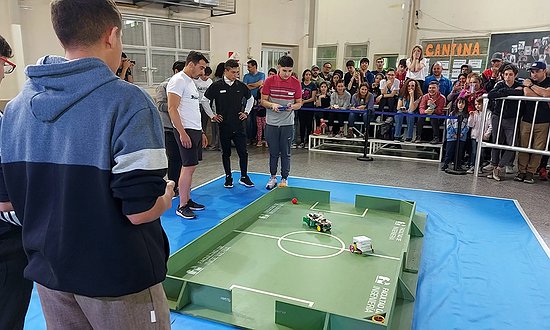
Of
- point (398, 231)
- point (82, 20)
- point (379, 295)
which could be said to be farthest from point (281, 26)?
point (82, 20)

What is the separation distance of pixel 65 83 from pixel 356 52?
1197 cm

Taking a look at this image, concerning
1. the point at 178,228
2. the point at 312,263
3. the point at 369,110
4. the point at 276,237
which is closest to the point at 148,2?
the point at 369,110

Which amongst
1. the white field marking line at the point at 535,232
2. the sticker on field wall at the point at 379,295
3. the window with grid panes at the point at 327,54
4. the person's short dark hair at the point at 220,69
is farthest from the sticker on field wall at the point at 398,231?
the window with grid panes at the point at 327,54

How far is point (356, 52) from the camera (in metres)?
12.2

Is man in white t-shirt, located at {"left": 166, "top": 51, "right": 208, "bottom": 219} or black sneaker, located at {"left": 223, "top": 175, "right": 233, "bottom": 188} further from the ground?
man in white t-shirt, located at {"left": 166, "top": 51, "right": 208, "bottom": 219}

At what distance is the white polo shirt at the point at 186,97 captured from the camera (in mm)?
3941

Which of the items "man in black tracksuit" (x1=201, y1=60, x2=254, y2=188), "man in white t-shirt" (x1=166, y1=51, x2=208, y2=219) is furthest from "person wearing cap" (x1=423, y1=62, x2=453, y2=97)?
"man in white t-shirt" (x1=166, y1=51, x2=208, y2=219)

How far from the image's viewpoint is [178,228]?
13.3ft

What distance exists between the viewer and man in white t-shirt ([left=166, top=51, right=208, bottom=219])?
12.9ft

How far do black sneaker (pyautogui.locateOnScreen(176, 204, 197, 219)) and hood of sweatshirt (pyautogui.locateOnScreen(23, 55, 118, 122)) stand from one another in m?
3.31

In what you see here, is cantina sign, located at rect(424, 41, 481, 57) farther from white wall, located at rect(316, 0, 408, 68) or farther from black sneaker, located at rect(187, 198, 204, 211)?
black sneaker, located at rect(187, 198, 204, 211)

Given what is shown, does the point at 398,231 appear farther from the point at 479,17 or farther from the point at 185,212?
the point at 479,17

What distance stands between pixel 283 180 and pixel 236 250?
7.31 feet

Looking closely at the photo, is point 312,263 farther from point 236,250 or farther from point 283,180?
point 283,180
